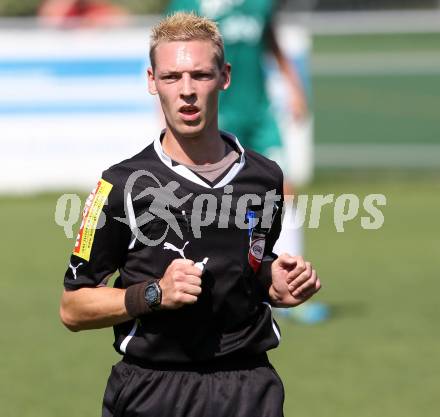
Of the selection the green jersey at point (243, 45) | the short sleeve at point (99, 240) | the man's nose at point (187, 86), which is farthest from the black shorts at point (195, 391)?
the green jersey at point (243, 45)

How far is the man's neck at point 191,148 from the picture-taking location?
3924mm

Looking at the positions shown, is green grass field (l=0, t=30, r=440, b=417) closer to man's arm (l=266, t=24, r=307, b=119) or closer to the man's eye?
man's arm (l=266, t=24, r=307, b=119)

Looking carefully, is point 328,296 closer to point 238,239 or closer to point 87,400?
point 87,400

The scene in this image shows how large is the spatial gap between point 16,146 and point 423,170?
18.2 feet

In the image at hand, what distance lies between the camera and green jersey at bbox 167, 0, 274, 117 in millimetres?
7742

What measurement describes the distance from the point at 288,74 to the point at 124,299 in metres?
4.59

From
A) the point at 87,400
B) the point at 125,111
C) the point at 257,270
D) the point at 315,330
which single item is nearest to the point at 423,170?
the point at 125,111

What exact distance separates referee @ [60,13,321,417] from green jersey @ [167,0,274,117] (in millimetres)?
3785

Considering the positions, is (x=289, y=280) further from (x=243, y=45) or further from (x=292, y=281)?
(x=243, y=45)

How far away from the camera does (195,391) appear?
Answer: 12.7 ft

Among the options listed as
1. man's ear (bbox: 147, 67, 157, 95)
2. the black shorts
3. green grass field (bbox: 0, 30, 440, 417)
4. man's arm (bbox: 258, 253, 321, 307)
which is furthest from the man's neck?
green grass field (bbox: 0, 30, 440, 417)

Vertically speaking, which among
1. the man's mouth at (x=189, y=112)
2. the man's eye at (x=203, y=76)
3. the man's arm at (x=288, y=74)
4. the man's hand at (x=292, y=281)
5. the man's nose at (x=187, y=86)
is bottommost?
the man's hand at (x=292, y=281)

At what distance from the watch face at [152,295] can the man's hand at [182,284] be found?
1.6 inches

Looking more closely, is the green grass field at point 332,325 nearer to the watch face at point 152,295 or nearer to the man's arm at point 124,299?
the man's arm at point 124,299
